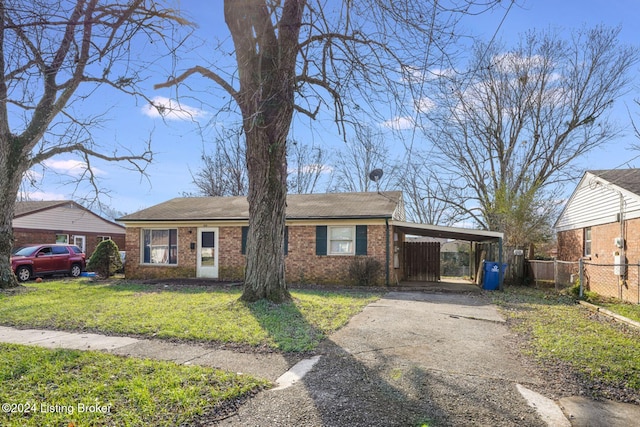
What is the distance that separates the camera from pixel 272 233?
8836 mm

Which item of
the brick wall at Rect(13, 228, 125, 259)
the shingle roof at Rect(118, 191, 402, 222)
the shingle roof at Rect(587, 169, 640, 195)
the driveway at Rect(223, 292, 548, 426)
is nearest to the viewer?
the driveway at Rect(223, 292, 548, 426)

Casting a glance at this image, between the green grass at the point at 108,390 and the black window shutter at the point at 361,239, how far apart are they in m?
11.1

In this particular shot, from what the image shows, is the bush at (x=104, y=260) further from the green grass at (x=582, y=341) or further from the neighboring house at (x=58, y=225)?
the green grass at (x=582, y=341)

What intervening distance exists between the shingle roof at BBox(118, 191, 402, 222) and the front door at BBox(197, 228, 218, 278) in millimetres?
740

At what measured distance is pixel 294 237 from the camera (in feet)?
53.0

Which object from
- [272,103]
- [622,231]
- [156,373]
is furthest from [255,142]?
[622,231]

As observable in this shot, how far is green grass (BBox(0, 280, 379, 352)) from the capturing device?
637 centimetres

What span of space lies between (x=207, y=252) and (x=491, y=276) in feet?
36.8

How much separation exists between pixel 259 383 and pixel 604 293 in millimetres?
14699

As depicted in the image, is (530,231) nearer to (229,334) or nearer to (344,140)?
(344,140)

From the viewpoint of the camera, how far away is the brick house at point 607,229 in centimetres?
1234

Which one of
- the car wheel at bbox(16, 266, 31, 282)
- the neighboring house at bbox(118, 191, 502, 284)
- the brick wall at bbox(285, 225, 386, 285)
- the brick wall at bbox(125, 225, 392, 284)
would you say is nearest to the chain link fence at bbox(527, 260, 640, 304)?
the neighboring house at bbox(118, 191, 502, 284)

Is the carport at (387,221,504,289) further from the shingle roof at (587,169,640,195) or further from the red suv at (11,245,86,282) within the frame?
the red suv at (11,245,86,282)

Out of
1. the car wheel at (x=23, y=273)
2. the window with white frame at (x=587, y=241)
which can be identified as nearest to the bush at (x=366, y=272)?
the window with white frame at (x=587, y=241)
